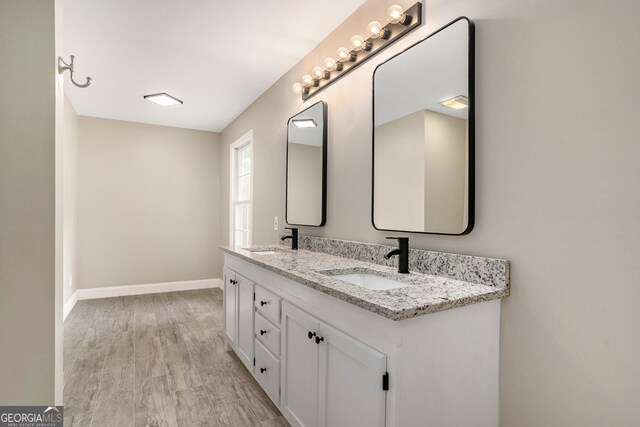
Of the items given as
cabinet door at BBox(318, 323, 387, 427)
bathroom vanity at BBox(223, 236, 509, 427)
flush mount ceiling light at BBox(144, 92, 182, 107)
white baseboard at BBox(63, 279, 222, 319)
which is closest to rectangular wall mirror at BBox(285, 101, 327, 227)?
bathroom vanity at BBox(223, 236, 509, 427)

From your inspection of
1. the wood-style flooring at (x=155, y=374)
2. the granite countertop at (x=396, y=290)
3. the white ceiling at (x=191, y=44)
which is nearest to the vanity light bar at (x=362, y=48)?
the white ceiling at (x=191, y=44)

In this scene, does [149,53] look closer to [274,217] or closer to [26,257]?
[274,217]

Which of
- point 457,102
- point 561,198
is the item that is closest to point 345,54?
point 457,102

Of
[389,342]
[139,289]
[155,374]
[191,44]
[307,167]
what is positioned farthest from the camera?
[139,289]

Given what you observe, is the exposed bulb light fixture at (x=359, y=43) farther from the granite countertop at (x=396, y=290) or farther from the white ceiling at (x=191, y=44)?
the granite countertop at (x=396, y=290)

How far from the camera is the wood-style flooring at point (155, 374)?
195cm

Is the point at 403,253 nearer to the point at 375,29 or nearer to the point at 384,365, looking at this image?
the point at 384,365

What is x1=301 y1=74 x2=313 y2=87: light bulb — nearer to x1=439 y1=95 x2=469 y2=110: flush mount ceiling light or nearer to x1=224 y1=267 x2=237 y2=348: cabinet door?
x1=439 y1=95 x2=469 y2=110: flush mount ceiling light

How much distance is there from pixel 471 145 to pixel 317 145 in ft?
4.35

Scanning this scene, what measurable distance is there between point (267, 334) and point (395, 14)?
1887 millimetres

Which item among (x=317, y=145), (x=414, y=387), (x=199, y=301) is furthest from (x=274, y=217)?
(x=414, y=387)

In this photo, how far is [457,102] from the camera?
148 cm

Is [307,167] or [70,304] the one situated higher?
[307,167]

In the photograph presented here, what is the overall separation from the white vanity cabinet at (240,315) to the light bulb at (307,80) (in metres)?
1.55
